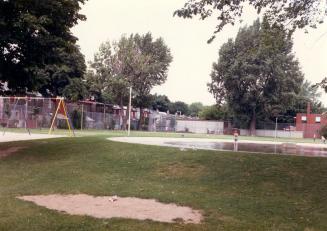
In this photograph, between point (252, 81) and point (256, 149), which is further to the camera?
point (252, 81)

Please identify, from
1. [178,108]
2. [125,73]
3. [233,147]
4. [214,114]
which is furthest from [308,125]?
[178,108]

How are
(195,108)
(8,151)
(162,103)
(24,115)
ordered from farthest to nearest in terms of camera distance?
(195,108), (162,103), (24,115), (8,151)

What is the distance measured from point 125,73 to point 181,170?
5813cm

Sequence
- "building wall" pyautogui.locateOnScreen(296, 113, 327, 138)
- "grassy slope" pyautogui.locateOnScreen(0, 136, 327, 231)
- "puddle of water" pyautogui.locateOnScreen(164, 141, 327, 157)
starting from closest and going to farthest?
"grassy slope" pyautogui.locateOnScreen(0, 136, 327, 231) < "puddle of water" pyautogui.locateOnScreen(164, 141, 327, 157) < "building wall" pyautogui.locateOnScreen(296, 113, 327, 138)

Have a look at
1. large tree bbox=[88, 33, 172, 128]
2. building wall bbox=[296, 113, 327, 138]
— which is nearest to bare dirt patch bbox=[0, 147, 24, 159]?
large tree bbox=[88, 33, 172, 128]

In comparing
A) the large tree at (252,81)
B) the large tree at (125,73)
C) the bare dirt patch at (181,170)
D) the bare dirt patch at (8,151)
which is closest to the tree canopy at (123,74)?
the large tree at (125,73)

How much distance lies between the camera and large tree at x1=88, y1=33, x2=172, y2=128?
68.1 metres

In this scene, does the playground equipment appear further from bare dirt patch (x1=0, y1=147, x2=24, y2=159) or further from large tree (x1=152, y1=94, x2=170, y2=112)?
large tree (x1=152, y1=94, x2=170, y2=112)

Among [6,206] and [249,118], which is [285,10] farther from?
[249,118]

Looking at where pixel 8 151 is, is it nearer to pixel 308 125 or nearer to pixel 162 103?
pixel 308 125

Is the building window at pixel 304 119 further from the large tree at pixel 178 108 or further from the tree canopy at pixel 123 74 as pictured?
the large tree at pixel 178 108

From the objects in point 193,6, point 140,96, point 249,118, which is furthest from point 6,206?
point 249,118

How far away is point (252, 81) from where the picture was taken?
245 feet

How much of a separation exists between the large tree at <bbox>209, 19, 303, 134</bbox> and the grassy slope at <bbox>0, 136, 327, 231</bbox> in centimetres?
5866
